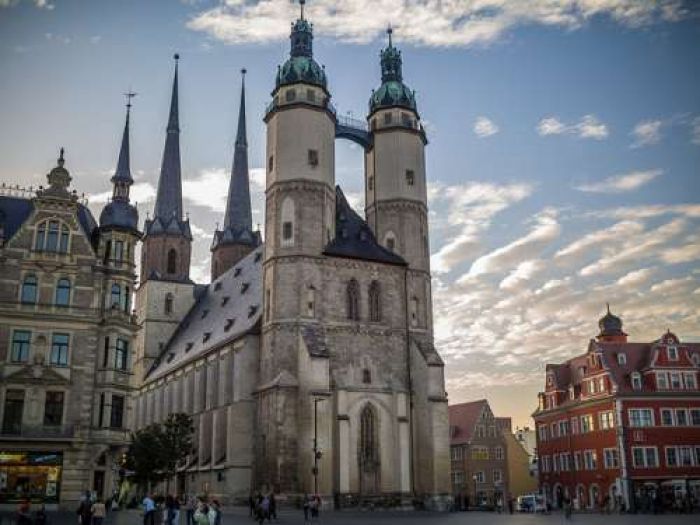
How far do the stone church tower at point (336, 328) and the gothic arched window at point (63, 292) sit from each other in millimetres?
13839

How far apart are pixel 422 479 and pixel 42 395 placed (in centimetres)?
2489

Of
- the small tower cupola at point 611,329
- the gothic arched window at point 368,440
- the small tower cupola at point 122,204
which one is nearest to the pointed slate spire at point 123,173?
the small tower cupola at point 122,204

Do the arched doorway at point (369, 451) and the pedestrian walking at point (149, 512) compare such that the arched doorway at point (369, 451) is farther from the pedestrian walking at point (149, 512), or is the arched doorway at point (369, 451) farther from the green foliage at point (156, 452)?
the pedestrian walking at point (149, 512)

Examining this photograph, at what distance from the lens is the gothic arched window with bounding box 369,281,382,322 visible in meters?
53.9

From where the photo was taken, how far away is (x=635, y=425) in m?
60.4

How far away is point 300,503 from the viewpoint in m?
45.9

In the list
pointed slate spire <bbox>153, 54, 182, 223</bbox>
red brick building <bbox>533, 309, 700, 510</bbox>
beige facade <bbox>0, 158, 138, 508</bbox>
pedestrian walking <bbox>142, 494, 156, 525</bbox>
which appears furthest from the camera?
pointed slate spire <bbox>153, 54, 182, 223</bbox>

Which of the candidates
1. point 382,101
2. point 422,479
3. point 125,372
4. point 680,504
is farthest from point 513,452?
point 125,372

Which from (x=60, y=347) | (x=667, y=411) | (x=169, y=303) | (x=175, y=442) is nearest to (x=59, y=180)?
(x=60, y=347)

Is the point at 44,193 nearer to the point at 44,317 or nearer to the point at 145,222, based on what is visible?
the point at 44,317

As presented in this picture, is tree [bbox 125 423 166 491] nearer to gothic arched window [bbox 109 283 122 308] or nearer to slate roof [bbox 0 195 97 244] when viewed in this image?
gothic arched window [bbox 109 283 122 308]

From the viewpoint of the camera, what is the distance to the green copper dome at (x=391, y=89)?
203 feet

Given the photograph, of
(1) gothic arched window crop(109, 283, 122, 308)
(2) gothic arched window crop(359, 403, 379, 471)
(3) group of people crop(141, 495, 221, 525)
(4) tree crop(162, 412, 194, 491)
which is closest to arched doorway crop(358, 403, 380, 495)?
(2) gothic arched window crop(359, 403, 379, 471)

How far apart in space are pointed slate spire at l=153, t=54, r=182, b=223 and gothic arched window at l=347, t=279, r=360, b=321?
1514 inches
